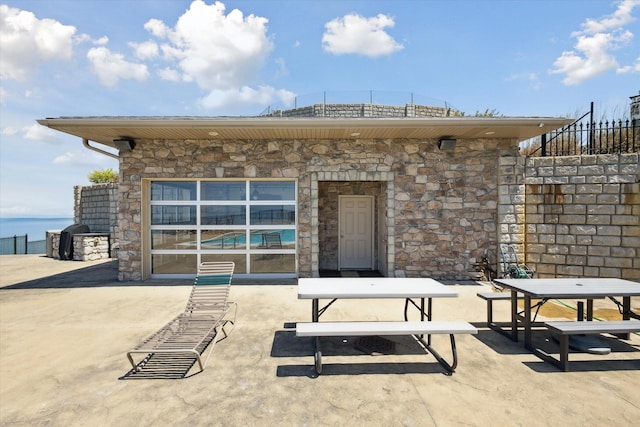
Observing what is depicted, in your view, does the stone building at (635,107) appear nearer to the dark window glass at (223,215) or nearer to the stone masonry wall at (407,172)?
the stone masonry wall at (407,172)

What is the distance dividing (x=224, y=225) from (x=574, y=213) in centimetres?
787

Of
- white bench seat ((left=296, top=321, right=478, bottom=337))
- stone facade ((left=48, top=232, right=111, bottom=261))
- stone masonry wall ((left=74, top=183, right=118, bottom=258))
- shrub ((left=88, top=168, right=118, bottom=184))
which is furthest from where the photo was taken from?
shrub ((left=88, top=168, right=118, bottom=184))

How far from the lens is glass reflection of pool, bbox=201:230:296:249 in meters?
7.27

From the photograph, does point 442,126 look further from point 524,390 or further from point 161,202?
point 161,202

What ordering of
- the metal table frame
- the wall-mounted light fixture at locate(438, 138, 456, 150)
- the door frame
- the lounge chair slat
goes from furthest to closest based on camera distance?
the door frame → the wall-mounted light fixture at locate(438, 138, 456, 150) → the metal table frame → the lounge chair slat

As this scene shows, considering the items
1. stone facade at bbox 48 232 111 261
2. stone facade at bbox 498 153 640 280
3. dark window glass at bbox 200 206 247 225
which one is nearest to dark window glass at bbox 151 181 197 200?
dark window glass at bbox 200 206 247 225

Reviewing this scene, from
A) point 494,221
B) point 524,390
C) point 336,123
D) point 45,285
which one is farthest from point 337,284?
point 45,285

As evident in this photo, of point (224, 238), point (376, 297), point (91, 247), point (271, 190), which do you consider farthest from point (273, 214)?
point (91, 247)

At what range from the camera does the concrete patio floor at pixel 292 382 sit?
2500 millimetres

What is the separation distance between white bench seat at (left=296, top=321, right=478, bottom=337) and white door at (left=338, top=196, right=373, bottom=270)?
17.4ft

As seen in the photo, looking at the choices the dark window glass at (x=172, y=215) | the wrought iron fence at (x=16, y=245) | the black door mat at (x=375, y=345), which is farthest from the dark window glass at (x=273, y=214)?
the wrought iron fence at (x=16, y=245)

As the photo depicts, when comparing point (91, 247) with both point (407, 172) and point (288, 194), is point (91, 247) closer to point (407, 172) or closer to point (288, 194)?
point (288, 194)

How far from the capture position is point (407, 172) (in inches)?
275

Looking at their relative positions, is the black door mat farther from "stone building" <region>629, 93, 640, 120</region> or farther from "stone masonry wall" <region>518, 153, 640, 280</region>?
"stone building" <region>629, 93, 640, 120</region>
